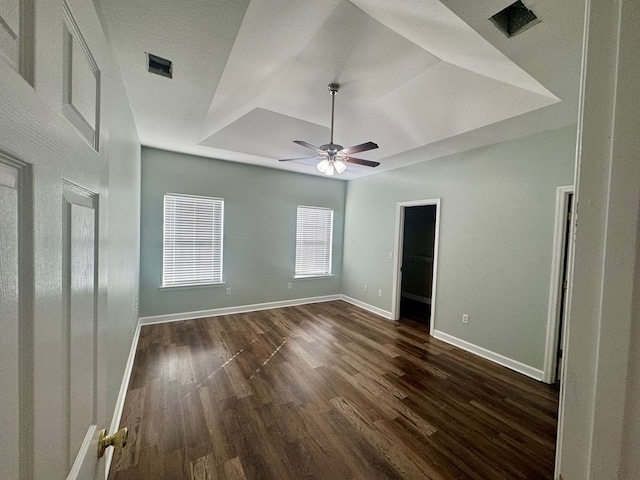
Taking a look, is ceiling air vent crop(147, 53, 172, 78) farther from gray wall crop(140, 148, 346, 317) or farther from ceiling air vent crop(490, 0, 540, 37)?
gray wall crop(140, 148, 346, 317)

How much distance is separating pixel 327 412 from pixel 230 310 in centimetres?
280

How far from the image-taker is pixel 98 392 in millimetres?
746

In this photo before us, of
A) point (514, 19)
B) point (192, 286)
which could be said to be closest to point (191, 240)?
point (192, 286)

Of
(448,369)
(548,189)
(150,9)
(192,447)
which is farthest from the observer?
(448,369)

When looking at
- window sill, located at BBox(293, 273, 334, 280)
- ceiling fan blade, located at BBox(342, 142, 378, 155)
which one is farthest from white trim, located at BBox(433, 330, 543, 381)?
ceiling fan blade, located at BBox(342, 142, 378, 155)

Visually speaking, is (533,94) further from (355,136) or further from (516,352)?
(516,352)

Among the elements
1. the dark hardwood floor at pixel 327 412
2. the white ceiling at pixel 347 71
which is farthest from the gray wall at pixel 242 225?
the dark hardwood floor at pixel 327 412

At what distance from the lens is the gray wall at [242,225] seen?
146 inches

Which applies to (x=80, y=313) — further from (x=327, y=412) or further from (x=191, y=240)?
(x=191, y=240)

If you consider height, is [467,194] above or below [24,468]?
above

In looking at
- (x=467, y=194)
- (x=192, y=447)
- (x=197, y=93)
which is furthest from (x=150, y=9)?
(x=467, y=194)

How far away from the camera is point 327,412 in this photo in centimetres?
204

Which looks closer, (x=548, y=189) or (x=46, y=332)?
(x=46, y=332)

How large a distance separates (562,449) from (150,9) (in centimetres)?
218
